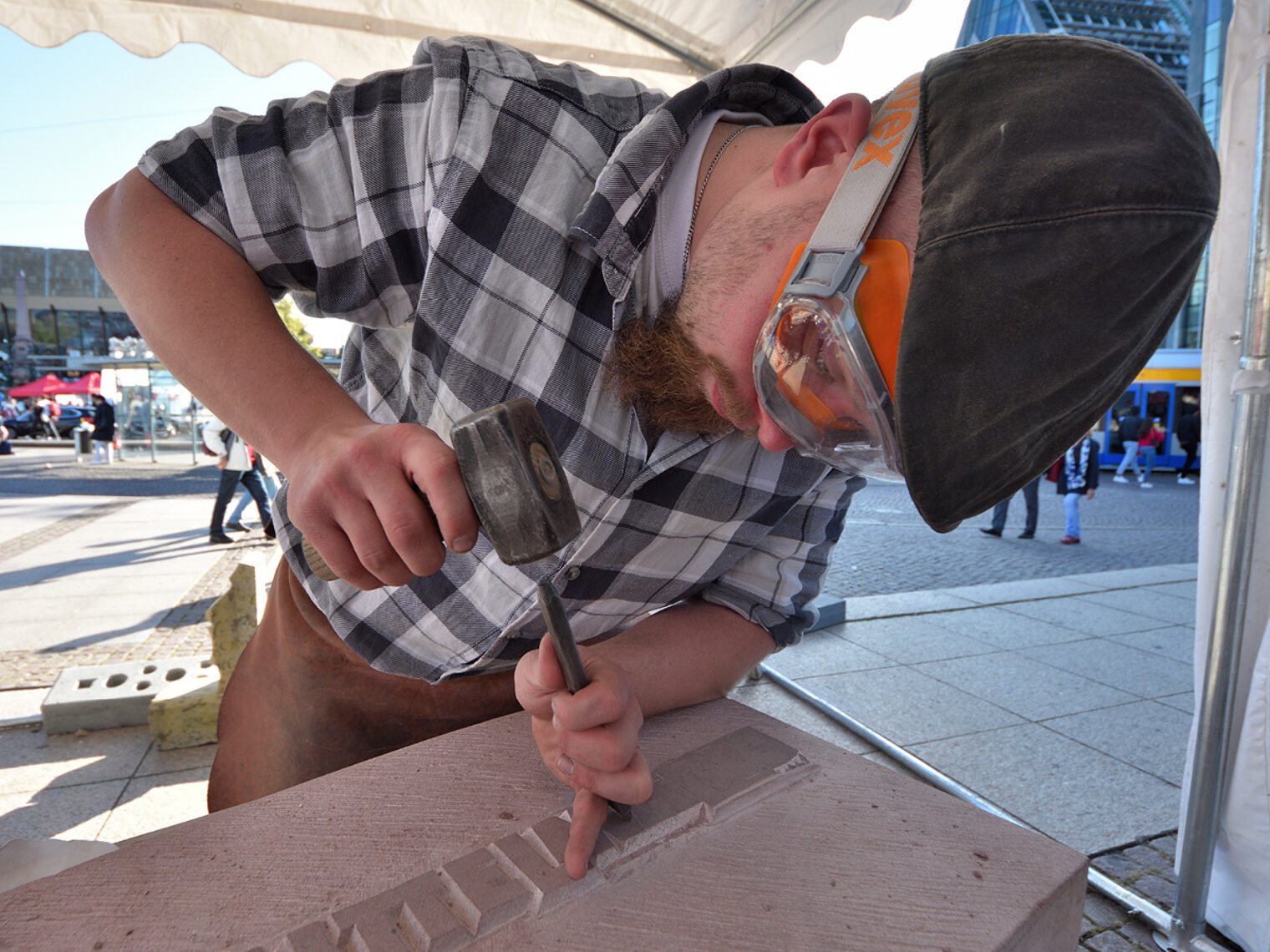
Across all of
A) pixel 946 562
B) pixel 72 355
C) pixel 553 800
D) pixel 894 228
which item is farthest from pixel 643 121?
pixel 72 355

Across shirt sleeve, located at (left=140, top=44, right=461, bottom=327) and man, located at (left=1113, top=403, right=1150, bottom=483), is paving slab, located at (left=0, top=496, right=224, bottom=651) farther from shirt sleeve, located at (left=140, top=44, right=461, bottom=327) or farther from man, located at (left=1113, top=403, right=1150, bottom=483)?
man, located at (left=1113, top=403, right=1150, bottom=483)

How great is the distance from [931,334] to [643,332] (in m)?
0.55

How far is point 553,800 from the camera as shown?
1.06m

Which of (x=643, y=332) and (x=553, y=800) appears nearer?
(x=553, y=800)

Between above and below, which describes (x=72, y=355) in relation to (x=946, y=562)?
above

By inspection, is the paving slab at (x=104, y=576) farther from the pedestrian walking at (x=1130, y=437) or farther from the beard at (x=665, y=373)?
the pedestrian walking at (x=1130, y=437)

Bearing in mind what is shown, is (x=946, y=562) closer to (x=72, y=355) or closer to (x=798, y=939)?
(x=798, y=939)

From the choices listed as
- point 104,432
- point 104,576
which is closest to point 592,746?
point 104,576

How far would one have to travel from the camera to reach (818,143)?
113 centimetres

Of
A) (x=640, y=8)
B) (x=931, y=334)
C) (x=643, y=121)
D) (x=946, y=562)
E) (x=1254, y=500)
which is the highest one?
(x=640, y=8)

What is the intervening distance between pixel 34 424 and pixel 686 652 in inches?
1109

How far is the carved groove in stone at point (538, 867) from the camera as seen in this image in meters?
0.79

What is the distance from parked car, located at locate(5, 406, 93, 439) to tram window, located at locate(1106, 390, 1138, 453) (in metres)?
27.0

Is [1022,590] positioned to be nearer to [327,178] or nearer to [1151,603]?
[1151,603]
